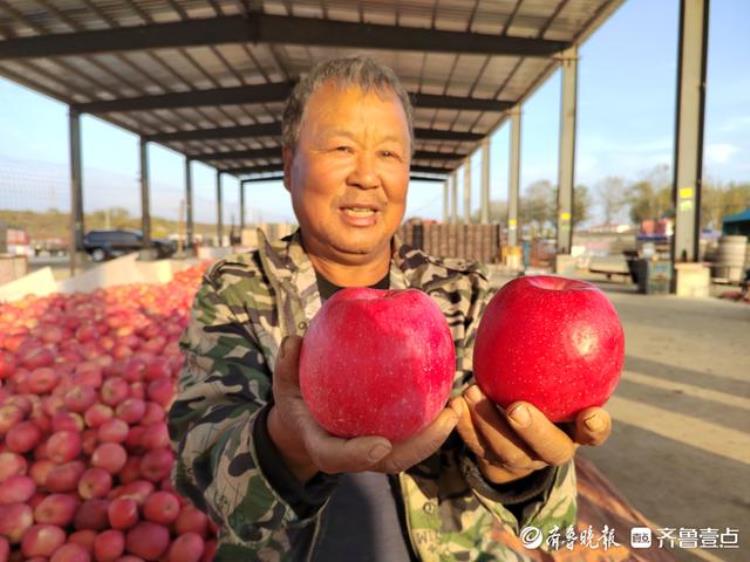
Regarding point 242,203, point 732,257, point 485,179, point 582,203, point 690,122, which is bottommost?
point 732,257

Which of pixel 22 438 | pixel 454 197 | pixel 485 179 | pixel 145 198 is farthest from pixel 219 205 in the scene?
pixel 22 438

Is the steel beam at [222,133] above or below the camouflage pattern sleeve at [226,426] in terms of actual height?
above

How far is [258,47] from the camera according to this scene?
49.4 ft

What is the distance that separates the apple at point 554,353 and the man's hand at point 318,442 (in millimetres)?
231

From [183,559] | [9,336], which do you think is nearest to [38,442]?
[183,559]

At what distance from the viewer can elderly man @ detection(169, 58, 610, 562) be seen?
110 cm

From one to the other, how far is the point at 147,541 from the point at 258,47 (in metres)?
15.5

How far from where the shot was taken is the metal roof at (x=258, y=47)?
41.5 feet

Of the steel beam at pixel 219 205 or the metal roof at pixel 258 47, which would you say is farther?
the steel beam at pixel 219 205

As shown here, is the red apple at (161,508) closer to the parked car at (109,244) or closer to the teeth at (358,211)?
the teeth at (358,211)

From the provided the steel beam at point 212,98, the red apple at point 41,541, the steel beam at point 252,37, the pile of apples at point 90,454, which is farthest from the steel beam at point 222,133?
the red apple at point 41,541

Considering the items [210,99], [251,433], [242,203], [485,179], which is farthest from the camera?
[242,203]

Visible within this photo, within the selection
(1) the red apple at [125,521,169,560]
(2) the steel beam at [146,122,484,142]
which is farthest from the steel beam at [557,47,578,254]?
(1) the red apple at [125,521,169,560]

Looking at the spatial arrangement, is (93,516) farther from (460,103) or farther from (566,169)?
(460,103)
